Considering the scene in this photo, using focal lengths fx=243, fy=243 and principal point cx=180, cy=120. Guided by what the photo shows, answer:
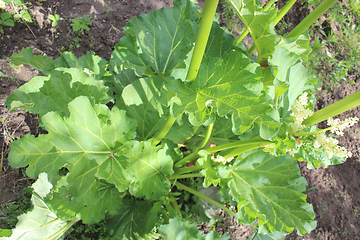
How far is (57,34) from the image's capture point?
2898mm

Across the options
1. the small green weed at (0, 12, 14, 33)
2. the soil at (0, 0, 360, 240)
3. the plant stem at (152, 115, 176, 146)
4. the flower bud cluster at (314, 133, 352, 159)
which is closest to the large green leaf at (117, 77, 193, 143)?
the plant stem at (152, 115, 176, 146)

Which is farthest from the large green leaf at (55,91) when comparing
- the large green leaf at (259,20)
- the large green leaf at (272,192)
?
the large green leaf at (272,192)

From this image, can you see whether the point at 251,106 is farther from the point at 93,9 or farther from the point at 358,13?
the point at 358,13

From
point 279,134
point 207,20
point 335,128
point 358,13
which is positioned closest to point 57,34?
point 207,20

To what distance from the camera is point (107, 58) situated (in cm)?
296

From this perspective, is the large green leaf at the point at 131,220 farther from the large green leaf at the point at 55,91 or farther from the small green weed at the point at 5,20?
the small green weed at the point at 5,20

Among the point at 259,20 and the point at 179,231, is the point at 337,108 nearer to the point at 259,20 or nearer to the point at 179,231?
the point at 259,20

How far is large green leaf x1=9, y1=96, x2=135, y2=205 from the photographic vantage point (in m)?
1.45

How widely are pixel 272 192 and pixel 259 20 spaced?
122 cm

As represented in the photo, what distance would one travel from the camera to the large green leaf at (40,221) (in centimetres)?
178

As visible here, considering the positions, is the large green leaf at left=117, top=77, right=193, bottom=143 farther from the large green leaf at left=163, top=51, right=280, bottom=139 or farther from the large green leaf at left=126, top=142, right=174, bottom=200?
the large green leaf at left=163, top=51, right=280, bottom=139

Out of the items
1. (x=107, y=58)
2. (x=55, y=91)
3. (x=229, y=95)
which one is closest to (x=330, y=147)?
(x=229, y=95)

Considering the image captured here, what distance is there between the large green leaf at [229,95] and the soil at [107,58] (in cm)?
191

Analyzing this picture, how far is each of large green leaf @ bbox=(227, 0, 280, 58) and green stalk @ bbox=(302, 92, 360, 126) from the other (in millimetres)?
484
